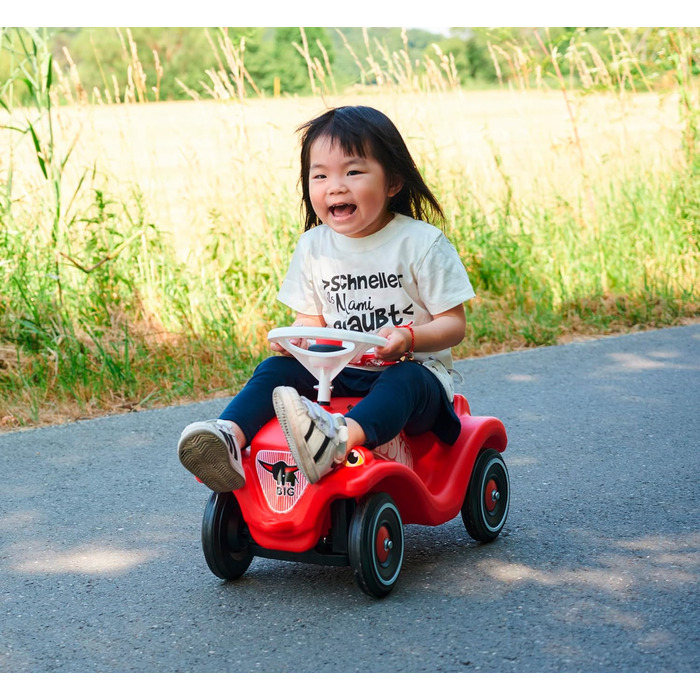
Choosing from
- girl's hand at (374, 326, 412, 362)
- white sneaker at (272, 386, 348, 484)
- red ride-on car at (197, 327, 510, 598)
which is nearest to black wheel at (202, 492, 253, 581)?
red ride-on car at (197, 327, 510, 598)

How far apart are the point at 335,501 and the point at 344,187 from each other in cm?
88

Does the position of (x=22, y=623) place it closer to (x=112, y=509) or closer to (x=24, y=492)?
(x=112, y=509)

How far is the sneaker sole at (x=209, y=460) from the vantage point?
2.57 metres

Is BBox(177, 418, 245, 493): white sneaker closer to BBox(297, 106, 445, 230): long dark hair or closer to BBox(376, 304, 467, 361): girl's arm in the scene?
BBox(376, 304, 467, 361): girl's arm

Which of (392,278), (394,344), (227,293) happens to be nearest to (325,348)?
(394,344)

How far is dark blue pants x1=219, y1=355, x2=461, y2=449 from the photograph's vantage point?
2.66 m

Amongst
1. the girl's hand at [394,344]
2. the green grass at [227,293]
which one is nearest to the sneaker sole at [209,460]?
the girl's hand at [394,344]

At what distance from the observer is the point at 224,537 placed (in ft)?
9.20

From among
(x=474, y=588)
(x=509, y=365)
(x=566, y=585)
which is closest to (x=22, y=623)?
(x=474, y=588)

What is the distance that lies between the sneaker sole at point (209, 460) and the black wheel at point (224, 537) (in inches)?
4.8

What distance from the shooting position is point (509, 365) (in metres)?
5.45

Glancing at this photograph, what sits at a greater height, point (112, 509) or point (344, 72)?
point (344, 72)

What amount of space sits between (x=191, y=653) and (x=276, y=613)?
29 centimetres

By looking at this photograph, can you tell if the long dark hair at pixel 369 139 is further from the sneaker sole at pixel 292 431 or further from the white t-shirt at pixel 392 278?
the sneaker sole at pixel 292 431
